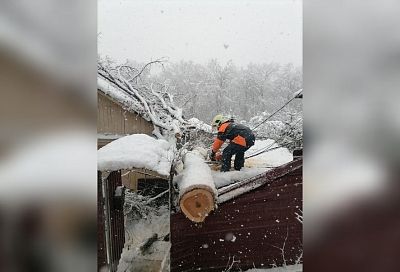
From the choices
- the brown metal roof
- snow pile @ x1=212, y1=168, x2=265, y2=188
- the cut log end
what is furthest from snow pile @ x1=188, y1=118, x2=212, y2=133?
the cut log end

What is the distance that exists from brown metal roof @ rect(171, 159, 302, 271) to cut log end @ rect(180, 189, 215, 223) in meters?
0.18

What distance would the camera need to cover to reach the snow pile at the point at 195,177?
2.15 m

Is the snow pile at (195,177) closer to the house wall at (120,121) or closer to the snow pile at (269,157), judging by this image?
the snow pile at (269,157)

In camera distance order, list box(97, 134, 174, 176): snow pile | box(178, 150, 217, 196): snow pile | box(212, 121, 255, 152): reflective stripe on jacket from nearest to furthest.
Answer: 1. box(97, 134, 174, 176): snow pile
2. box(178, 150, 217, 196): snow pile
3. box(212, 121, 255, 152): reflective stripe on jacket

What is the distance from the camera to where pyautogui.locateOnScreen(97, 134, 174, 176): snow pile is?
5.81 feet

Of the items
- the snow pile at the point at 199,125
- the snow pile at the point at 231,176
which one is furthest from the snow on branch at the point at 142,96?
the snow pile at the point at 231,176

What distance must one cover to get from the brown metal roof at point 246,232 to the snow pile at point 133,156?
0.55 meters

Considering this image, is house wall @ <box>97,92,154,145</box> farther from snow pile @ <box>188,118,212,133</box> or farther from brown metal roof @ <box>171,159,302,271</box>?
brown metal roof @ <box>171,159,302,271</box>

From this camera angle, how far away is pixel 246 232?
2428mm

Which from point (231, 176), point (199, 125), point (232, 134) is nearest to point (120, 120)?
point (199, 125)
